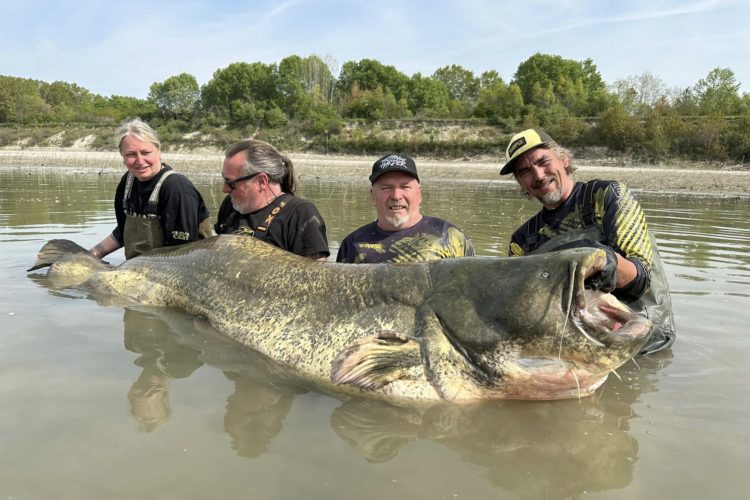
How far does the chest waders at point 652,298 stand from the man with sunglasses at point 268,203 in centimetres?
193

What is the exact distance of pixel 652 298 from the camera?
3.73m

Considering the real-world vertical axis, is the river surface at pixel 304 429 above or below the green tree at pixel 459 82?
below

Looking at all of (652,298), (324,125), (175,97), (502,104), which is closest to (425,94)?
(502,104)

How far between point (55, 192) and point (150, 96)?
7806 cm

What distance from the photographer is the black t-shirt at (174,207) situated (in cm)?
541

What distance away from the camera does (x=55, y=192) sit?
16.5 m

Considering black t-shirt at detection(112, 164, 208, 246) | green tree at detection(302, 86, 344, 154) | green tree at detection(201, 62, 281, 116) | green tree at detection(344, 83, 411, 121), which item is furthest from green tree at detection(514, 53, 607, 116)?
black t-shirt at detection(112, 164, 208, 246)

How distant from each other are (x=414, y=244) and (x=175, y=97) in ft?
277

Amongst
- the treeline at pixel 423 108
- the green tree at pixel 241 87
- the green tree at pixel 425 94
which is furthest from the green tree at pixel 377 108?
the green tree at pixel 241 87

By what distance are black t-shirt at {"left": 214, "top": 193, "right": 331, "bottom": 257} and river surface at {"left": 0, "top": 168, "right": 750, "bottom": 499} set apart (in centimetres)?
96

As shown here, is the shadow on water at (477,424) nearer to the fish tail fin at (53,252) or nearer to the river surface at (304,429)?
the river surface at (304,429)

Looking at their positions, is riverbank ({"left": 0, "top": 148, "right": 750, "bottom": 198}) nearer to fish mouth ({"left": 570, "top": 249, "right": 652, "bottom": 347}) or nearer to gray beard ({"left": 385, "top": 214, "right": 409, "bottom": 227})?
gray beard ({"left": 385, "top": 214, "right": 409, "bottom": 227})

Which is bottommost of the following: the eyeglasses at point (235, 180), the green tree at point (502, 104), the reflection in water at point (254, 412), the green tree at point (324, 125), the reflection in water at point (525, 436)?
the reflection in water at point (525, 436)

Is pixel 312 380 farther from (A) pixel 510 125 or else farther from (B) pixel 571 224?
(A) pixel 510 125
